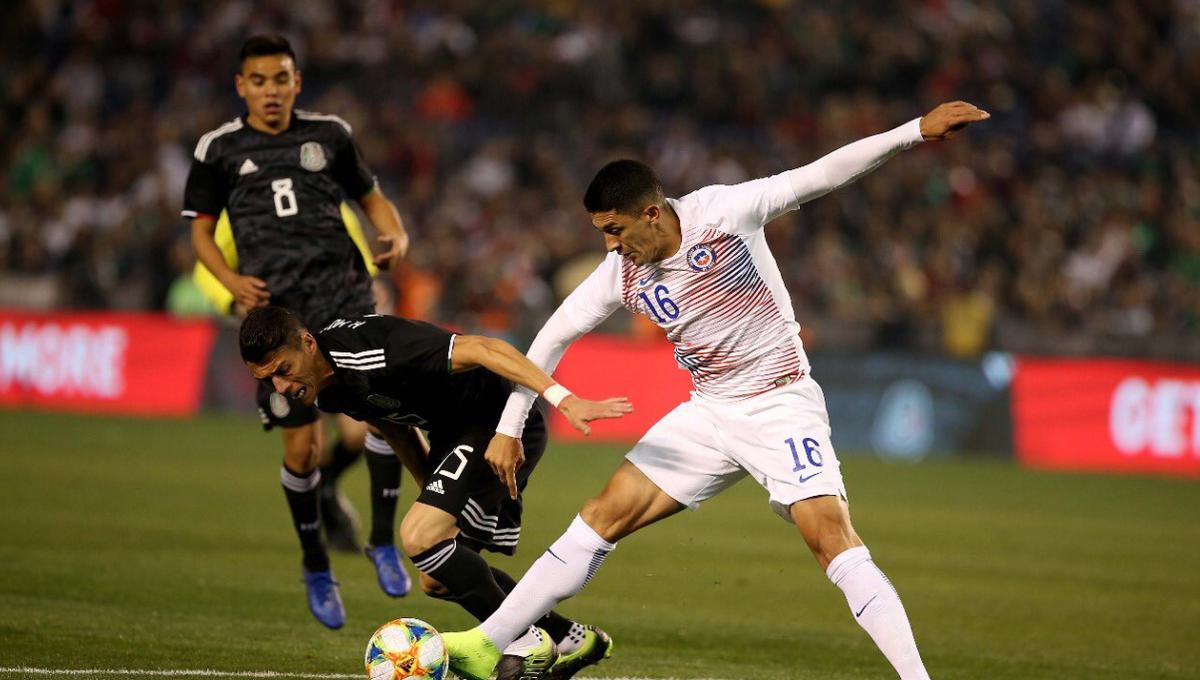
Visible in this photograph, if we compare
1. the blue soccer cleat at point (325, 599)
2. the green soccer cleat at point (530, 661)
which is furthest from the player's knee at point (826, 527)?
the blue soccer cleat at point (325, 599)

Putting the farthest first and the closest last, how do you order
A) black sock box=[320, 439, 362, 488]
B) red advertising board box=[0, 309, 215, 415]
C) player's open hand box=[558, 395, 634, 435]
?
1. red advertising board box=[0, 309, 215, 415]
2. black sock box=[320, 439, 362, 488]
3. player's open hand box=[558, 395, 634, 435]

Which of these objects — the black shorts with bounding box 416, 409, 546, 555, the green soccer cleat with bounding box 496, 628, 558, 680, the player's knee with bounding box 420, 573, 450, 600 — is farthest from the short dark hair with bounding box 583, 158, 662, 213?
the green soccer cleat with bounding box 496, 628, 558, 680

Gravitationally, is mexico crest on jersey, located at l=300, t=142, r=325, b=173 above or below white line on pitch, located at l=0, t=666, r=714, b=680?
above

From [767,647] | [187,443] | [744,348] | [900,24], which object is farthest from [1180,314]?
[744,348]

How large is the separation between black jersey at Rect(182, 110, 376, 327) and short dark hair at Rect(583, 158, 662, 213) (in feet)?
9.22

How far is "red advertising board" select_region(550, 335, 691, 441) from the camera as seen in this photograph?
1981 cm

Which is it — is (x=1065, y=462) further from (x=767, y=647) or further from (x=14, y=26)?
(x=14, y=26)

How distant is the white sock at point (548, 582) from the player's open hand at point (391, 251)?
260 cm

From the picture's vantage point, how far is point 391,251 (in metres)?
8.92

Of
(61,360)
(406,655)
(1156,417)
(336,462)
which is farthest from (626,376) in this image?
(406,655)

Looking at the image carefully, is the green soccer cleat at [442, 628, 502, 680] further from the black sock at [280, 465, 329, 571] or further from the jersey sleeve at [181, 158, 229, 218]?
the jersey sleeve at [181, 158, 229, 218]

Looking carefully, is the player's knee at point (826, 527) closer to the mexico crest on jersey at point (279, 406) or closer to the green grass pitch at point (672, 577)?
the green grass pitch at point (672, 577)

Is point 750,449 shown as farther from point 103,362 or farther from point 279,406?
point 103,362

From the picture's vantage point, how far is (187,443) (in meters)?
18.0
